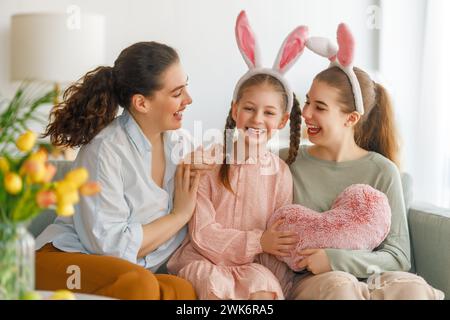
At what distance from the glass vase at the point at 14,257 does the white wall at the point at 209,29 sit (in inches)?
97.9

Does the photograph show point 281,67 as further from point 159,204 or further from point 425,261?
point 425,261

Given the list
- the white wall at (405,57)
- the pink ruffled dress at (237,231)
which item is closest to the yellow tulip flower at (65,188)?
the pink ruffled dress at (237,231)

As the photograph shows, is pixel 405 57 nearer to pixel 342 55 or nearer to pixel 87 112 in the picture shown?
pixel 342 55

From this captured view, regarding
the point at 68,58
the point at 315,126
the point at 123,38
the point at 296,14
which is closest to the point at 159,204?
the point at 315,126

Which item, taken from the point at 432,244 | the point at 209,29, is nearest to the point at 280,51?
the point at 432,244

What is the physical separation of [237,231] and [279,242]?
121 mm

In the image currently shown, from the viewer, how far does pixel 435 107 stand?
3.67 metres

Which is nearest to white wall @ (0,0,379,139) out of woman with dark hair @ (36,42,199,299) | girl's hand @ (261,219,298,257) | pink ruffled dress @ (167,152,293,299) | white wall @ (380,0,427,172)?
white wall @ (380,0,427,172)

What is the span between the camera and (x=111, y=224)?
1895 mm

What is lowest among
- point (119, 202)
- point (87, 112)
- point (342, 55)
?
point (119, 202)

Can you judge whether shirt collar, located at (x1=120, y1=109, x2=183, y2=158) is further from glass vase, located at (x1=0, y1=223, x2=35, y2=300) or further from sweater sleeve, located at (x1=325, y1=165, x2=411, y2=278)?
glass vase, located at (x1=0, y1=223, x2=35, y2=300)

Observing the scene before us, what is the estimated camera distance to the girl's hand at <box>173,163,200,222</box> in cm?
198

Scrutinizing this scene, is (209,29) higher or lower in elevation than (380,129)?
higher

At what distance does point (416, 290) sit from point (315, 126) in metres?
0.53
